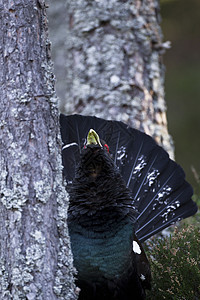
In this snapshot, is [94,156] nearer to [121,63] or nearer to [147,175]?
[147,175]

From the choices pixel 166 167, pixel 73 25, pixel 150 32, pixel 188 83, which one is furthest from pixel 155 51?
pixel 188 83

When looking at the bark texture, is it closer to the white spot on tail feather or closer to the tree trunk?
the white spot on tail feather

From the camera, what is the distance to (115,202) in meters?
3.53

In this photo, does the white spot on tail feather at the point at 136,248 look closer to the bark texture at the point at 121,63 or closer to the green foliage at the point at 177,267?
the green foliage at the point at 177,267

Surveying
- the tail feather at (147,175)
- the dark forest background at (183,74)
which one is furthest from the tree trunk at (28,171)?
the dark forest background at (183,74)

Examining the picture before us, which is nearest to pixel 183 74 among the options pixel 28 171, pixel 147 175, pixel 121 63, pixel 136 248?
pixel 121 63

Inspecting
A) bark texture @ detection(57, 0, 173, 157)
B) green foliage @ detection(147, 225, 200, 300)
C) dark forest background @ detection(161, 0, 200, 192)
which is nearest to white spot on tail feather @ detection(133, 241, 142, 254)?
green foliage @ detection(147, 225, 200, 300)

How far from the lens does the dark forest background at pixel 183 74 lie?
10.6m

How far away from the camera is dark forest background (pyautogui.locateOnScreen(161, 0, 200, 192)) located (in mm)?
10633

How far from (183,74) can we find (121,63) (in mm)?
6983

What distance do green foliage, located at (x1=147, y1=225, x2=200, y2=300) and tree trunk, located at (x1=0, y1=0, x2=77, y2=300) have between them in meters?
1.10

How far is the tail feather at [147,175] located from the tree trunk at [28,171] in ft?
5.12

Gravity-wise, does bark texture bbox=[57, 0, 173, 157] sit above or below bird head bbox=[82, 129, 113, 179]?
above

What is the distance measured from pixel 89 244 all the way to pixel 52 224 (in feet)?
2.58
